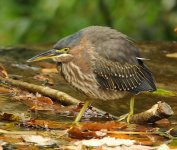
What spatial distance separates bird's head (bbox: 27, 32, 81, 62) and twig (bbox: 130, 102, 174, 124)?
819mm

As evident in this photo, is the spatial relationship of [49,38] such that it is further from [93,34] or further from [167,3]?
[93,34]

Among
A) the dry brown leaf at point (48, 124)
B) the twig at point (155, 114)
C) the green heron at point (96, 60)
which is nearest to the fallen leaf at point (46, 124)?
the dry brown leaf at point (48, 124)

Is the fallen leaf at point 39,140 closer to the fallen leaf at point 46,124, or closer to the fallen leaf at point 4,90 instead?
the fallen leaf at point 46,124

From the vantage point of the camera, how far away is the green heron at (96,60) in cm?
623

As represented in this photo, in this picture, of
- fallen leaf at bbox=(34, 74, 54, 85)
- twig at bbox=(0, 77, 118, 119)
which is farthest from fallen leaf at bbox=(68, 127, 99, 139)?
fallen leaf at bbox=(34, 74, 54, 85)

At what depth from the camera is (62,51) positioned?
20.5 ft

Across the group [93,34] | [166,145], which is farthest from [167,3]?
[166,145]

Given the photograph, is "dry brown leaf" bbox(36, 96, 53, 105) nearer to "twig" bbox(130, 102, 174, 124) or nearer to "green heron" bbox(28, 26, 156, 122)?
"green heron" bbox(28, 26, 156, 122)

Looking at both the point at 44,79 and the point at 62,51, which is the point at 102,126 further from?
the point at 44,79

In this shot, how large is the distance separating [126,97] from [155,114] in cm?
148

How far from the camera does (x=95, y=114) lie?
6344mm

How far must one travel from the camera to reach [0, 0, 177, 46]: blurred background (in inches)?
457

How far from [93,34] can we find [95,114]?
0.70 m

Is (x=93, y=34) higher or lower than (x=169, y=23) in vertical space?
higher
